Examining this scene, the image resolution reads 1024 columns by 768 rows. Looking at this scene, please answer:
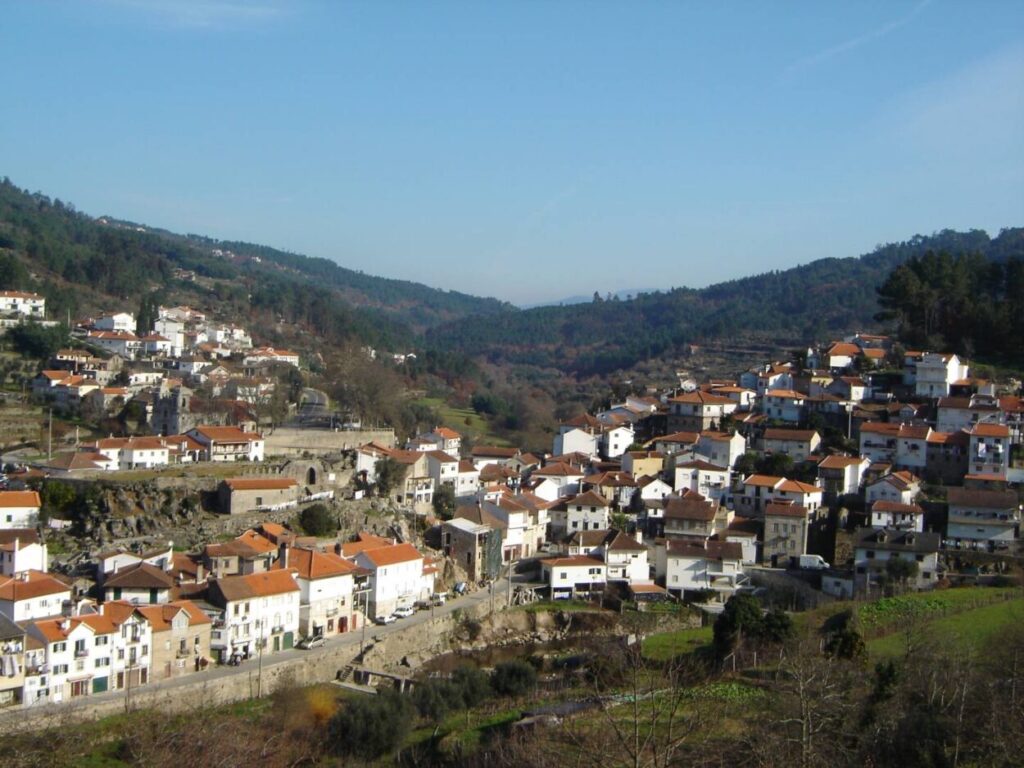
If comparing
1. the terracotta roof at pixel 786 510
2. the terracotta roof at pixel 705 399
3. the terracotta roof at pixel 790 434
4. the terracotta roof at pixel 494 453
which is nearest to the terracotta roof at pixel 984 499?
the terracotta roof at pixel 786 510

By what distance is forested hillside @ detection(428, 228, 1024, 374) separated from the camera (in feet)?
240

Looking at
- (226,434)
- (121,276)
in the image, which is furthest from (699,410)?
(121,276)

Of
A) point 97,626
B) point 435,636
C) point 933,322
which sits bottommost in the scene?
point 435,636

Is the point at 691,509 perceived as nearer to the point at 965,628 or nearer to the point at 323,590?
the point at 965,628

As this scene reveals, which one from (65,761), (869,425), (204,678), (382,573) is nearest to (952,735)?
(65,761)

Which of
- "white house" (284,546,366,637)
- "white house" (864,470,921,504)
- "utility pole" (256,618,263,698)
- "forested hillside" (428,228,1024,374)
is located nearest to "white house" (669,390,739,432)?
"white house" (864,470,921,504)

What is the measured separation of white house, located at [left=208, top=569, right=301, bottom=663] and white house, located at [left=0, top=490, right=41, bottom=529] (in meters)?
5.28

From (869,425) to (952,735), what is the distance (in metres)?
21.1

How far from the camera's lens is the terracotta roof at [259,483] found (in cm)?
2680

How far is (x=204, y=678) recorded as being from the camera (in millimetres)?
20125

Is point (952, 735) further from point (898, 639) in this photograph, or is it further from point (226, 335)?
point (226, 335)

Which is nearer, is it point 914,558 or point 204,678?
point 204,678

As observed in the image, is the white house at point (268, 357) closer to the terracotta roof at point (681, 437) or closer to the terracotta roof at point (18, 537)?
the terracotta roof at point (681, 437)

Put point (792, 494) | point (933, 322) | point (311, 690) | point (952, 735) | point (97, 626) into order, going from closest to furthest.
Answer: point (952, 735) → point (97, 626) → point (311, 690) → point (792, 494) → point (933, 322)
